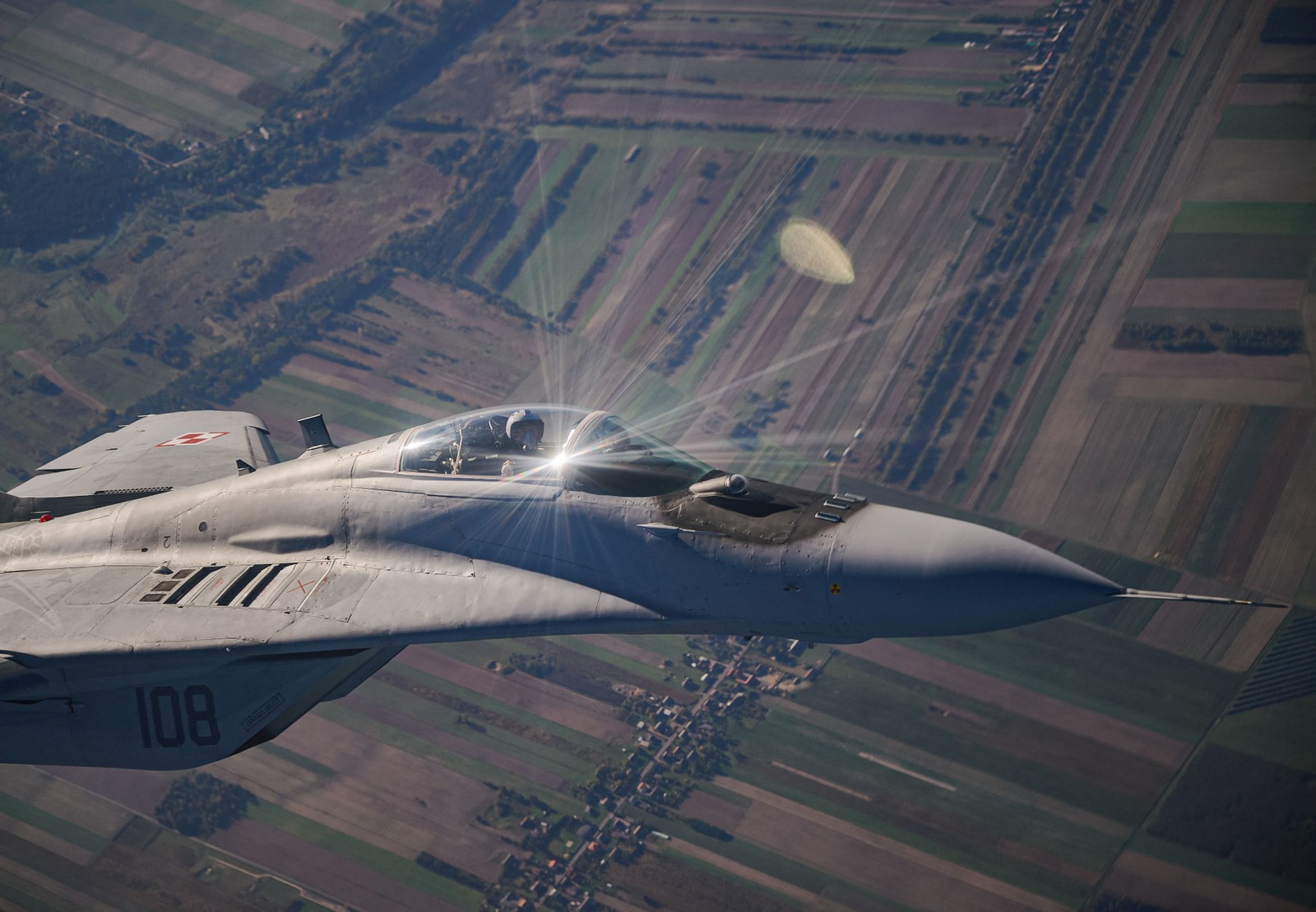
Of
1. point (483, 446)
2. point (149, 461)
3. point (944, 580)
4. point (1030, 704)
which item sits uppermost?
point (1030, 704)

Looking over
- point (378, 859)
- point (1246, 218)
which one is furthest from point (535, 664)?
point (1246, 218)

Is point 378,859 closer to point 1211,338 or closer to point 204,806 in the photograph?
point 204,806

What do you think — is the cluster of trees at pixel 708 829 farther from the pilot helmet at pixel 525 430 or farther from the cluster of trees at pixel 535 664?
the pilot helmet at pixel 525 430

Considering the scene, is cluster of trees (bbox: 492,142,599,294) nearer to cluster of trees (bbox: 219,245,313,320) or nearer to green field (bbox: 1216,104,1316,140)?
cluster of trees (bbox: 219,245,313,320)

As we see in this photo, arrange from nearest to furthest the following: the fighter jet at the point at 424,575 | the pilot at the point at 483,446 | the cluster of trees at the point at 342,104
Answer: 1. the fighter jet at the point at 424,575
2. the pilot at the point at 483,446
3. the cluster of trees at the point at 342,104

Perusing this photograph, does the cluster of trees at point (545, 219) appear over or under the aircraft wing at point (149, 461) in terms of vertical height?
over

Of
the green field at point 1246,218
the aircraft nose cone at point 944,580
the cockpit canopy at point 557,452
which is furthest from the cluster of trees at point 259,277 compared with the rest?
the aircraft nose cone at point 944,580

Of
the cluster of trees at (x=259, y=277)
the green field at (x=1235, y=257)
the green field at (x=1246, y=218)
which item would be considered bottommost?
the cluster of trees at (x=259, y=277)
